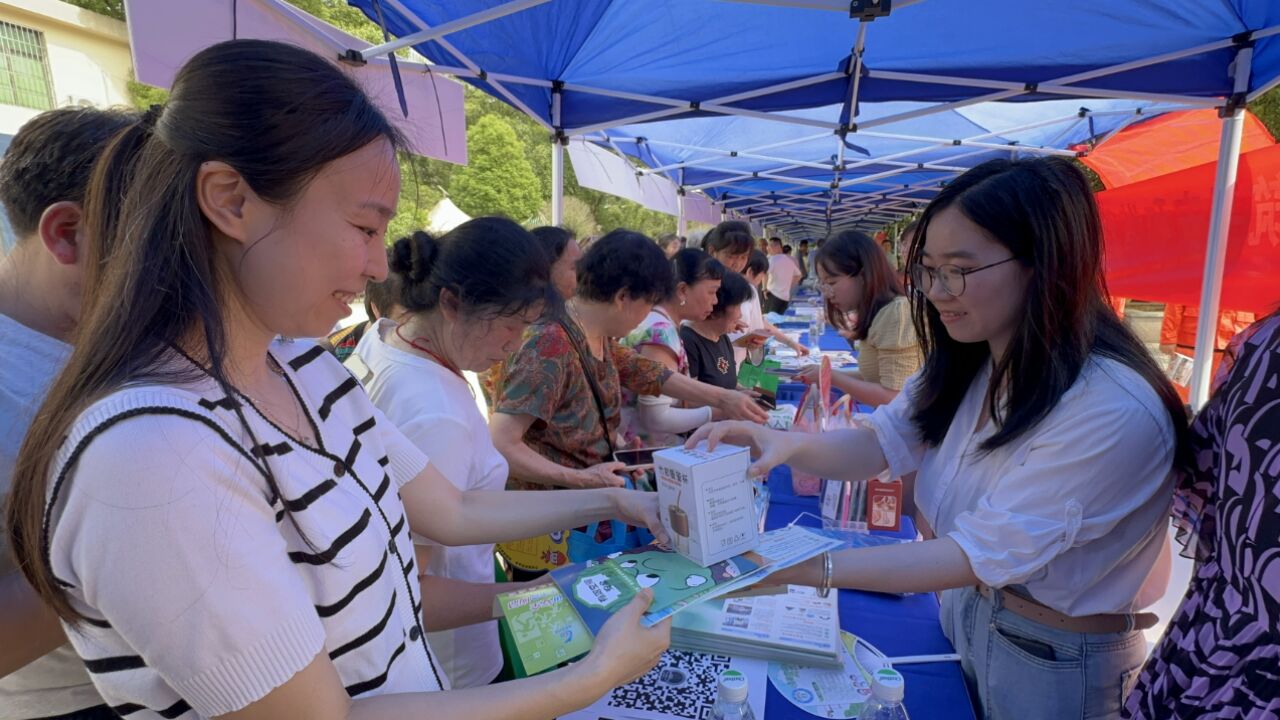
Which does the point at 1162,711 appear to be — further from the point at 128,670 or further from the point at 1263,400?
the point at 128,670

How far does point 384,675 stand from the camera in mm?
873

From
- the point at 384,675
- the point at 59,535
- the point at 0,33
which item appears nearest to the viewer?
the point at 59,535

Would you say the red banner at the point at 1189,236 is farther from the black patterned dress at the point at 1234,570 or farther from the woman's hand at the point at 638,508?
the woman's hand at the point at 638,508

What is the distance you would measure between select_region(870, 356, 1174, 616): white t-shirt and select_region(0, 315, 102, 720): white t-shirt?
5.18 ft

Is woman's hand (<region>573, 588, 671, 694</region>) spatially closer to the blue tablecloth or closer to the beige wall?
the blue tablecloth

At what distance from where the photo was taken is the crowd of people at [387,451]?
2.16 ft

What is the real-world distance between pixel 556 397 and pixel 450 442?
0.74 m

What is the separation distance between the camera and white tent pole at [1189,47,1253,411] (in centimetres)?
333

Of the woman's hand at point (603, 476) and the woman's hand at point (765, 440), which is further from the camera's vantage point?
the woman's hand at point (603, 476)

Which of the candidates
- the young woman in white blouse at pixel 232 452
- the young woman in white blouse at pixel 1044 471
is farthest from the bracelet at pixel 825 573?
the young woman in white blouse at pixel 232 452

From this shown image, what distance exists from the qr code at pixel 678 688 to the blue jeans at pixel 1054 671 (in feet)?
1.91

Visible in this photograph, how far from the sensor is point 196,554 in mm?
624

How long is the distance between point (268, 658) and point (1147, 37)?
4.78m

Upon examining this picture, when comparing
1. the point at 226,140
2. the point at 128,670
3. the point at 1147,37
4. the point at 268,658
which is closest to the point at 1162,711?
the point at 268,658
